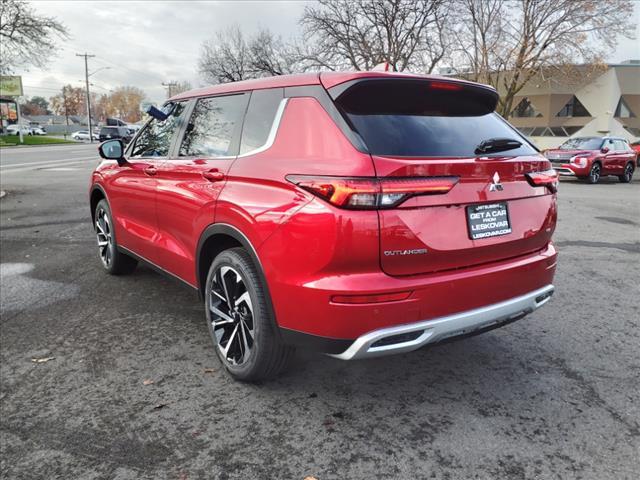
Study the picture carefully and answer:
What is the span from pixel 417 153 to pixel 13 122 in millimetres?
76568

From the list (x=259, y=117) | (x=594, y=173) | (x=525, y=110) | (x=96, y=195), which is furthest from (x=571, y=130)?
(x=259, y=117)

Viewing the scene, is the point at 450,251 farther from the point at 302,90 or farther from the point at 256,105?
the point at 256,105

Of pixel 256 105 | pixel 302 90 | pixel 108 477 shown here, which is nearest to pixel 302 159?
pixel 302 90

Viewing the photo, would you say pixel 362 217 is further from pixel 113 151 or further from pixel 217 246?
pixel 113 151

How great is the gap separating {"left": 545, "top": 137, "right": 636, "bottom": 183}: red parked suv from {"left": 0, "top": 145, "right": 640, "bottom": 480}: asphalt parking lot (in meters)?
13.4

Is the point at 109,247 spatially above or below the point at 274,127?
below

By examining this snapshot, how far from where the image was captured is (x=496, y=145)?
9.43 feet

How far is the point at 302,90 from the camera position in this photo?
277cm

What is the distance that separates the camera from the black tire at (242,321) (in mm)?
2824

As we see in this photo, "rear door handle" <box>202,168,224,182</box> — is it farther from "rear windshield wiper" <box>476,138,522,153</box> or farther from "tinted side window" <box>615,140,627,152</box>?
"tinted side window" <box>615,140,627,152</box>

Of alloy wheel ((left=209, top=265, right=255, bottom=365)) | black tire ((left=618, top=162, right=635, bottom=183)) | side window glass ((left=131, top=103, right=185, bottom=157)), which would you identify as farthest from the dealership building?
alloy wheel ((left=209, top=265, right=255, bottom=365))

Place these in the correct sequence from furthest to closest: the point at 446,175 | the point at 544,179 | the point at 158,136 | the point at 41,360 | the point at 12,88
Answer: the point at 12,88 → the point at 158,136 → the point at 41,360 → the point at 544,179 → the point at 446,175

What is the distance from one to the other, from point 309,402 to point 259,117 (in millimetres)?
1715

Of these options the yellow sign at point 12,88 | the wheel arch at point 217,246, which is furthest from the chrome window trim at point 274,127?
the yellow sign at point 12,88
